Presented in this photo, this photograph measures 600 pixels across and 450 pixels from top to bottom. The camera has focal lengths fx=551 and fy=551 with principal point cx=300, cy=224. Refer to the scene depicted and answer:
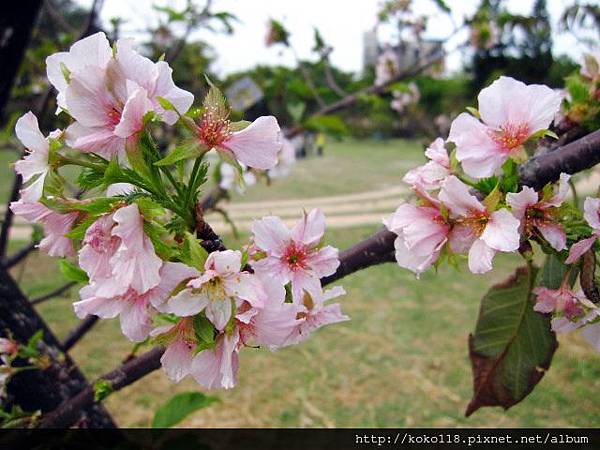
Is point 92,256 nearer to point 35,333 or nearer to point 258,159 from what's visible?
point 258,159

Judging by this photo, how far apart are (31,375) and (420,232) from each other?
2.62ft

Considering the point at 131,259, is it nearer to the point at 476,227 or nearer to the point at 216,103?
the point at 216,103

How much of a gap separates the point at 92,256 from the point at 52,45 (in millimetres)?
2632

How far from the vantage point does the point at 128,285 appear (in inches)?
18.4

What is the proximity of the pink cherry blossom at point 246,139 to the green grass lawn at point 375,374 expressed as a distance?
1369mm

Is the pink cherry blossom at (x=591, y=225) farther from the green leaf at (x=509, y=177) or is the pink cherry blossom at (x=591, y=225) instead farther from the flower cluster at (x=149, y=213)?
the flower cluster at (x=149, y=213)

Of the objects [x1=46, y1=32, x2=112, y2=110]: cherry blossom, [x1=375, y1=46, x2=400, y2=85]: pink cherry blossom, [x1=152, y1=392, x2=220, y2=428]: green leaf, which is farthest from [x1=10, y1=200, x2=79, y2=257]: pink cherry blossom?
[x1=375, y1=46, x2=400, y2=85]: pink cherry blossom

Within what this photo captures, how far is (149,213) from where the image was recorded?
18.9 inches

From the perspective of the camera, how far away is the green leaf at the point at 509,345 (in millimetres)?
840

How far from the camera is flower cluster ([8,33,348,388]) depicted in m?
0.48

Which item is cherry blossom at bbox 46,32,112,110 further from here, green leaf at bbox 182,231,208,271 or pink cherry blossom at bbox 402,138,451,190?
pink cherry blossom at bbox 402,138,451,190

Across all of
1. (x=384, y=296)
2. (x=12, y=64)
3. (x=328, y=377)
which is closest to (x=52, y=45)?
(x=12, y=64)

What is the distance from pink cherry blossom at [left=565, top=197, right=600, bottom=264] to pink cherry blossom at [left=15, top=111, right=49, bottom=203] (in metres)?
0.51

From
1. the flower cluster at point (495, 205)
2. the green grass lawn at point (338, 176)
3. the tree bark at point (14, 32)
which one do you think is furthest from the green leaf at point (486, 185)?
the green grass lawn at point (338, 176)
